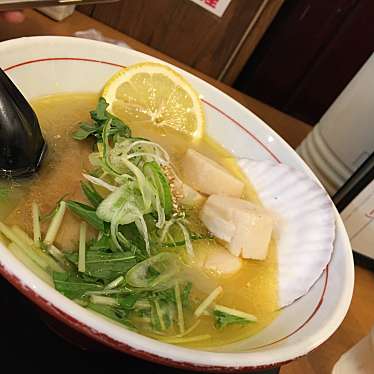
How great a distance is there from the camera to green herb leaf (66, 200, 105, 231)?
79cm

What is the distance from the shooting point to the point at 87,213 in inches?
31.3

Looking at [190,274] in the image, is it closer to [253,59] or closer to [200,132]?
[200,132]

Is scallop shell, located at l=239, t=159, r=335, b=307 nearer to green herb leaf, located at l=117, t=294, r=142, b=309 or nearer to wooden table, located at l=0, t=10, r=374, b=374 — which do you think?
wooden table, located at l=0, t=10, r=374, b=374

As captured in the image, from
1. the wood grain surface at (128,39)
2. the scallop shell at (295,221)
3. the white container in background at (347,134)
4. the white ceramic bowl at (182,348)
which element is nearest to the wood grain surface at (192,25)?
the wood grain surface at (128,39)

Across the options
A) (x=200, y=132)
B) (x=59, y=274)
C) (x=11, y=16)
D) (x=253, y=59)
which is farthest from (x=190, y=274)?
(x=253, y=59)

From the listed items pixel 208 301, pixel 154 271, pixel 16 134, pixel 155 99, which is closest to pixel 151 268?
pixel 154 271

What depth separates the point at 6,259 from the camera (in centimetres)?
61

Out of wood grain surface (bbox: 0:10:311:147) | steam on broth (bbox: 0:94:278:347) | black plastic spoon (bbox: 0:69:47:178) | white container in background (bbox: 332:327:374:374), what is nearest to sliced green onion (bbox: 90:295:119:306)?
steam on broth (bbox: 0:94:278:347)

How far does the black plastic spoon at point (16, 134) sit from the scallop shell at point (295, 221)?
0.45m

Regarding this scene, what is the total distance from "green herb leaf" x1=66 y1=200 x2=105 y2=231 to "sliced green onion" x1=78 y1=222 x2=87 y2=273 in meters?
0.01

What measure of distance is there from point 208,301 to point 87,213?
23 cm

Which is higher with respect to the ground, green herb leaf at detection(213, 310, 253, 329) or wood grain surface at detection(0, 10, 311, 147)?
green herb leaf at detection(213, 310, 253, 329)

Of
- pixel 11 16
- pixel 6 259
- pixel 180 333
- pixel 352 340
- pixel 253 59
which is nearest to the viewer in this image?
pixel 6 259

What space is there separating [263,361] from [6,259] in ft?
1.09
